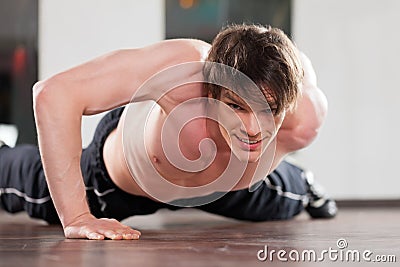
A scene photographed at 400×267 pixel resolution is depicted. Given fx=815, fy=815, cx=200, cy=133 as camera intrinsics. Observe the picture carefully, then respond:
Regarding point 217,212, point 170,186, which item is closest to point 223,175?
point 170,186

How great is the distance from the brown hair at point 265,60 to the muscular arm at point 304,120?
371mm

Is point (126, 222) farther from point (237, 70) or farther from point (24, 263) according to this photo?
point (24, 263)

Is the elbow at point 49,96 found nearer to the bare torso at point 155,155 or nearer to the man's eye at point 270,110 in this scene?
the bare torso at point 155,155

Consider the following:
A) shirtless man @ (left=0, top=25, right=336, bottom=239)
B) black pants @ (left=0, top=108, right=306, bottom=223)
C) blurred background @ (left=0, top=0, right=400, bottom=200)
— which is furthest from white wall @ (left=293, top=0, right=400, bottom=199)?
shirtless man @ (left=0, top=25, right=336, bottom=239)

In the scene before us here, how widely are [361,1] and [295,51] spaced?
183 centimetres

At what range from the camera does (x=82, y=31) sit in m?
3.24

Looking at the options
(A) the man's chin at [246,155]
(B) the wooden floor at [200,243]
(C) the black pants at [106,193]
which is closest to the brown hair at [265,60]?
(A) the man's chin at [246,155]

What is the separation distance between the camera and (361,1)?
10.8ft

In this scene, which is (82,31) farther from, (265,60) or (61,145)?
(265,60)

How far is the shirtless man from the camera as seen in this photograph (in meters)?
1.51

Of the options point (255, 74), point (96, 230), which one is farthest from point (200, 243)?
point (255, 74)

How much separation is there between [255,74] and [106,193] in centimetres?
67

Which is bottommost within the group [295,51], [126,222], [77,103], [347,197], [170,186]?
[347,197]

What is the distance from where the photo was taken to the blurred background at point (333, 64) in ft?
10.7
